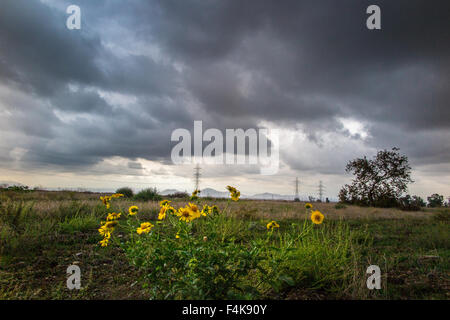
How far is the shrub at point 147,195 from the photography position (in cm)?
1604

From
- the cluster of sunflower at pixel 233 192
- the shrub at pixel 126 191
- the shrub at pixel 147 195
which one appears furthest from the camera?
the shrub at pixel 126 191

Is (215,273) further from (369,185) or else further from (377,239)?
(369,185)

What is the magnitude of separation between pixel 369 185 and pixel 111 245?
83.5ft

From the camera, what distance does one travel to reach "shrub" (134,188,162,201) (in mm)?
16039

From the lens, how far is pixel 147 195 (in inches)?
650

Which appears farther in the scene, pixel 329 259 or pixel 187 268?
pixel 329 259

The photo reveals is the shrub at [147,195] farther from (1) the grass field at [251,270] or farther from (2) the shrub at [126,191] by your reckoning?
(1) the grass field at [251,270]

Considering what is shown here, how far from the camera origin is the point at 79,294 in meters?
2.98

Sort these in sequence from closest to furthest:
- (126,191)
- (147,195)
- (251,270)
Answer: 1. (251,270)
2. (147,195)
3. (126,191)

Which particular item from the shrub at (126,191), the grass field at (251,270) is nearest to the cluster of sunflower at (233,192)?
the grass field at (251,270)

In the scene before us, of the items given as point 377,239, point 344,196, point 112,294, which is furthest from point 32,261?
point 344,196

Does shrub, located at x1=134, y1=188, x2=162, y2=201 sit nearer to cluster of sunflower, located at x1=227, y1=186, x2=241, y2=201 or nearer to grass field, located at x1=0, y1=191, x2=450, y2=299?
grass field, located at x1=0, y1=191, x2=450, y2=299

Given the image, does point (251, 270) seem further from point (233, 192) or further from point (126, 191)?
point (126, 191)

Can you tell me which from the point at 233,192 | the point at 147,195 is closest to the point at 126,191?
the point at 147,195
